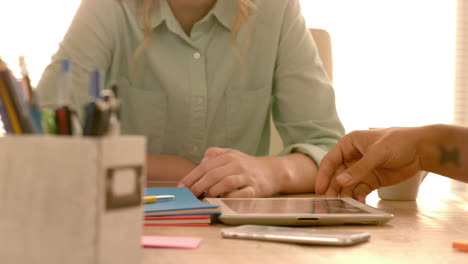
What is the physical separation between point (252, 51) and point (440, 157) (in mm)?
595

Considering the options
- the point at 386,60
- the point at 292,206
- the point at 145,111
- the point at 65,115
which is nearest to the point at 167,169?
the point at 145,111

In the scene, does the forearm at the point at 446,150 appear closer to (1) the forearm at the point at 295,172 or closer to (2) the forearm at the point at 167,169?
(1) the forearm at the point at 295,172

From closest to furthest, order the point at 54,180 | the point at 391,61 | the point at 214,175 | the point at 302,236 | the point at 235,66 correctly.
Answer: the point at 54,180 < the point at 302,236 < the point at 214,175 < the point at 235,66 < the point at 391,61

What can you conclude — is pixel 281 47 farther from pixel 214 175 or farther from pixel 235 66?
pixel 214 175

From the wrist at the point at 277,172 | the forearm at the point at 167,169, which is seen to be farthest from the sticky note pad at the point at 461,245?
the forearm at the point at 167,169

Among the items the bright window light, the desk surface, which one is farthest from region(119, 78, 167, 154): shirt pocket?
the bright window light

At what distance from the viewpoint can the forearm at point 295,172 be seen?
0.99 m

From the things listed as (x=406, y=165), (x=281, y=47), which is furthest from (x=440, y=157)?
(x=281, y=47)

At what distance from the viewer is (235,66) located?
1336 mm

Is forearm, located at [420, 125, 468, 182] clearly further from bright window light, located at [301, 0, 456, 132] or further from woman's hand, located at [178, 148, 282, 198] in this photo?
bright window light, located at [301, 0, 456, 132]

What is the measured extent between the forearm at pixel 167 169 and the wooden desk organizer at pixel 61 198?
76 centimetres

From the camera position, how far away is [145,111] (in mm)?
1322

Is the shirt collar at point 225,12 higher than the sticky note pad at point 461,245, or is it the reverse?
the shirt collar at point 225,12

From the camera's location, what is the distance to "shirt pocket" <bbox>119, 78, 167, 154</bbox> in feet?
4.33
